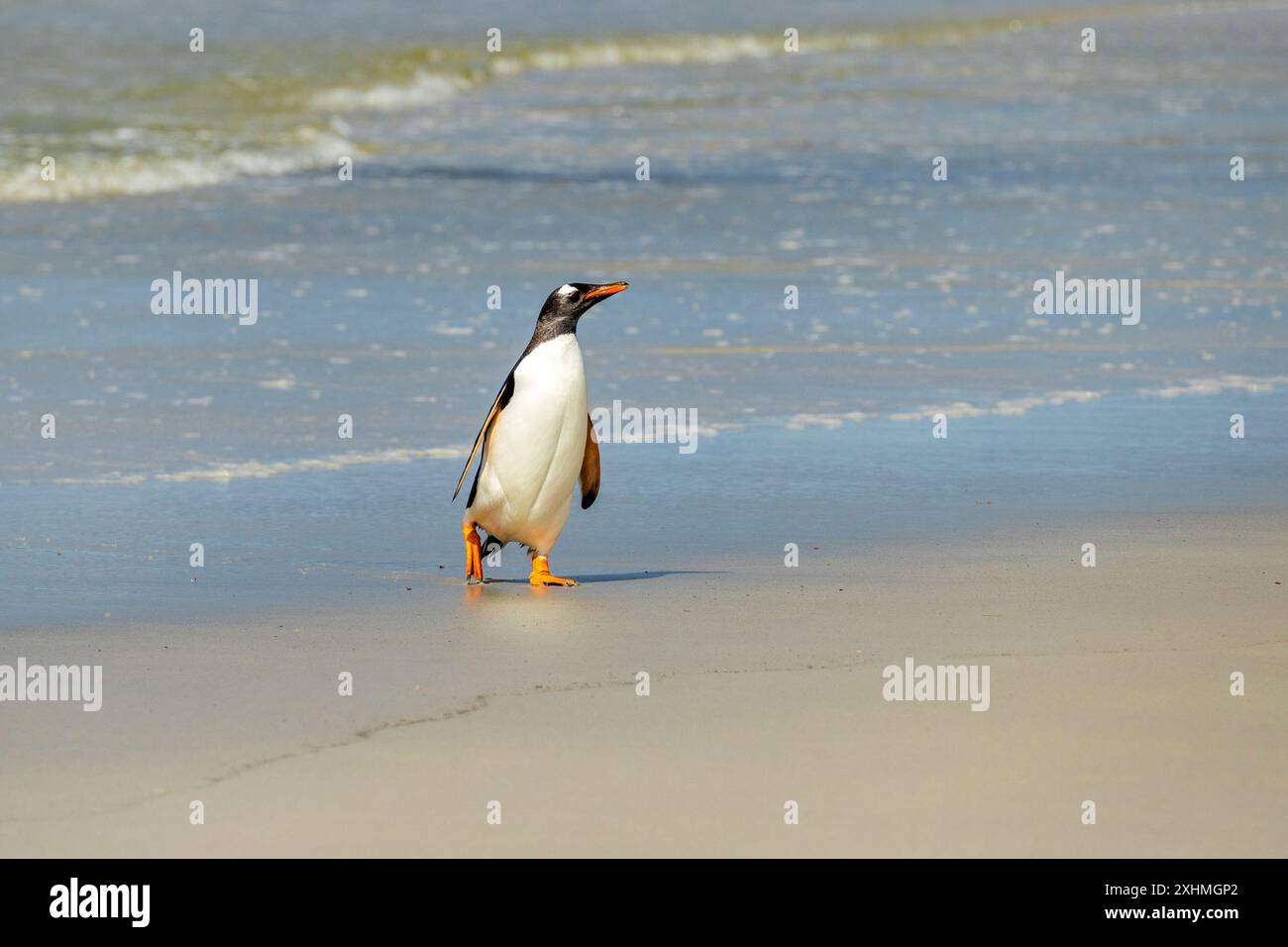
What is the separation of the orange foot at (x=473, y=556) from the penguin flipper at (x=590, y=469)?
38 cm

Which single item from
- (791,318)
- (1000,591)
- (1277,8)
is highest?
(1277,8)

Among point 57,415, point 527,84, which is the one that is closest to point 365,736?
point 57,415

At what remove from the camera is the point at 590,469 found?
615 cm

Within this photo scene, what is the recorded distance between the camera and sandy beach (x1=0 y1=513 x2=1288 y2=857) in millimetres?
3631

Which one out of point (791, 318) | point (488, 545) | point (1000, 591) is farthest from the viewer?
point (791, 318)

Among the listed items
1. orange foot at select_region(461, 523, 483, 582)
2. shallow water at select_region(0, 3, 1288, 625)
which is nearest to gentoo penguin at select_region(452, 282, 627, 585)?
orange foot at select_region(461, 523, 483, 582)

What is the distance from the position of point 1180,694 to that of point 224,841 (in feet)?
6.88

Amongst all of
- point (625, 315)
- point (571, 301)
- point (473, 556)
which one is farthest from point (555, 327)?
point (625, 315)

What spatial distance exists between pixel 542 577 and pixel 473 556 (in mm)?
215

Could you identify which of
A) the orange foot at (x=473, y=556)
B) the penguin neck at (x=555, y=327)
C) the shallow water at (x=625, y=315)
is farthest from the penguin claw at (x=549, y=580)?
the penguin neck at (x=555, y=327)

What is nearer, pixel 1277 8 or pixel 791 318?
pixel 791 318

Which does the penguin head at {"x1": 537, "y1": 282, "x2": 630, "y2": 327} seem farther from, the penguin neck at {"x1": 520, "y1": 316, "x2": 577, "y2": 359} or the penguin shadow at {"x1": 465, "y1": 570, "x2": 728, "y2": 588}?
the penguin shadow at {"x1": 465, "y1": 570, "x2": 728, "y2": 588}

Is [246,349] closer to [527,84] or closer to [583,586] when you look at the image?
[583,586]
